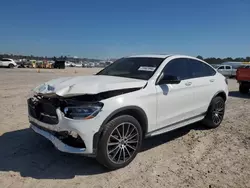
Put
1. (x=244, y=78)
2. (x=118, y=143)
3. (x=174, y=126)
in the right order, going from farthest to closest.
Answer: (x=244, y=78) → (x=174, y=126) → (x=118, y=143)

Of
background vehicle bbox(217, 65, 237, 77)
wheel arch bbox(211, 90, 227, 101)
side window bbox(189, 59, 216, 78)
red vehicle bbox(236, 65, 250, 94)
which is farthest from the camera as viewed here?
background vehicle bbox(217, 65, 237, 77)

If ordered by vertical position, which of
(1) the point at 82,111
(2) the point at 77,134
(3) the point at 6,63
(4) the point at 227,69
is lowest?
(2) the point at 77,134

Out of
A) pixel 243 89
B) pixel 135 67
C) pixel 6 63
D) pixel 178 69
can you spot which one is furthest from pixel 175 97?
pixel 6 63

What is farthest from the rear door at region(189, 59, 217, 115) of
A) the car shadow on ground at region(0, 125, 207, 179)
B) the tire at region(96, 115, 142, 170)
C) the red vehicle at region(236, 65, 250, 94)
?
the red vehicle at region(236, 65, 250, 94)

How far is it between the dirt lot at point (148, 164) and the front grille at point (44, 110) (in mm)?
735

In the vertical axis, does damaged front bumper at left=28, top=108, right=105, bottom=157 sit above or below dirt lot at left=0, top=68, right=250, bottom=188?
above

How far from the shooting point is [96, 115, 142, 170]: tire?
3379 mm

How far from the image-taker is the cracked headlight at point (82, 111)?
324 cm

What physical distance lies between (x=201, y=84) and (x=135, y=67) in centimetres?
156

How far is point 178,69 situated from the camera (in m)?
4.76

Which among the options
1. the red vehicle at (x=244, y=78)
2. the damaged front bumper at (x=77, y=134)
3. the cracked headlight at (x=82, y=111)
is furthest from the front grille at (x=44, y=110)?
the red vehicle at (x=244, y=78)

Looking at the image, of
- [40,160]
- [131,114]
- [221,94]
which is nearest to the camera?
[131,114]

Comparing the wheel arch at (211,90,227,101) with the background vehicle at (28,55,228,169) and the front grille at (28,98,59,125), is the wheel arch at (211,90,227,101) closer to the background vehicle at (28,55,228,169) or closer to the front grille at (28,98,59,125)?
the background vehicle at (28,55,228,169)

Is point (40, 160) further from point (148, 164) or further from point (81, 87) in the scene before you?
point (148, 164)
